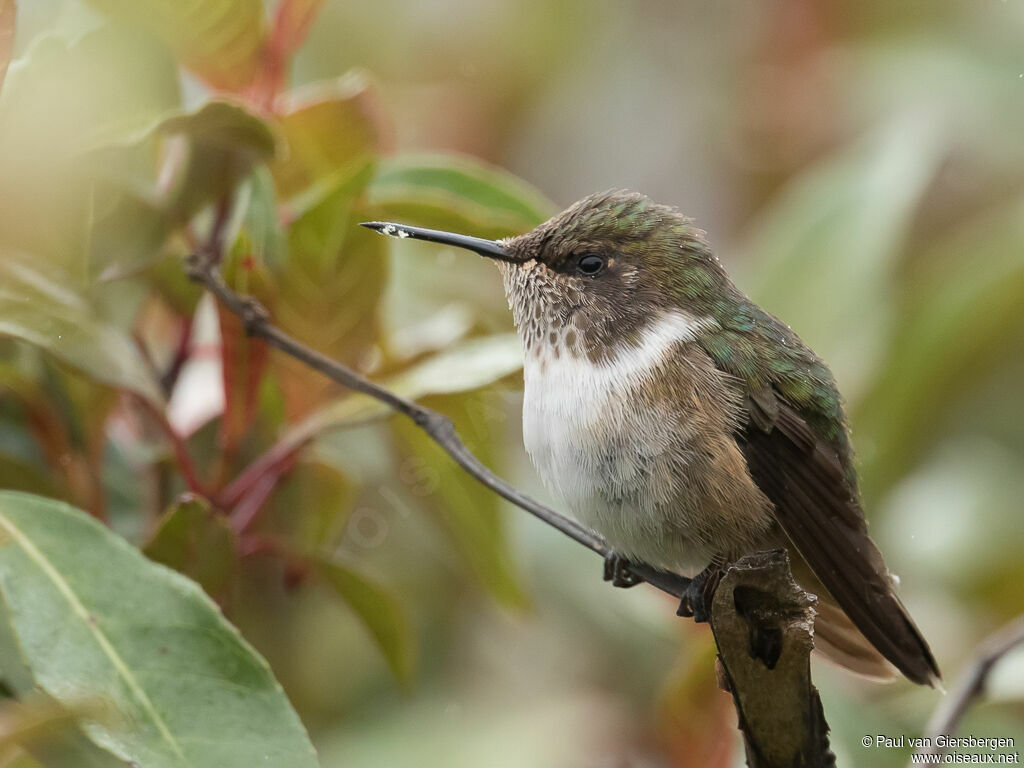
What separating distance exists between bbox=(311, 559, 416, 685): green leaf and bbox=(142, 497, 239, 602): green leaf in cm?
27

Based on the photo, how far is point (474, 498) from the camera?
7.55 feet

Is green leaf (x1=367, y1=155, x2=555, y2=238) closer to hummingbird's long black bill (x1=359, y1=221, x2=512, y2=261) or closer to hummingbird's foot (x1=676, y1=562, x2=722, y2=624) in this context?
hummingbird's long black bill (x1=359, y1=221, x2=512, y2=261)

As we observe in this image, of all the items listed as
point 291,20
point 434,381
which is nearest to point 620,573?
point 434,381

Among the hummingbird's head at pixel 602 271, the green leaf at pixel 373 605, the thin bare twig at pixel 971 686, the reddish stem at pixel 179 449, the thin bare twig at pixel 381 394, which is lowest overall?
the green leaf at pixel 373 605

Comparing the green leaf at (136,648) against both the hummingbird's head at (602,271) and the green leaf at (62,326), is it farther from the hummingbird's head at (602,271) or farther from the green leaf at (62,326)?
the hummingbird's head at (602,271)

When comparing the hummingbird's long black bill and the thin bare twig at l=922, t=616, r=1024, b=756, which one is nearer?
the thin bare twig at l=922, t=616, r=1024, b=756

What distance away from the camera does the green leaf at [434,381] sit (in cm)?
197

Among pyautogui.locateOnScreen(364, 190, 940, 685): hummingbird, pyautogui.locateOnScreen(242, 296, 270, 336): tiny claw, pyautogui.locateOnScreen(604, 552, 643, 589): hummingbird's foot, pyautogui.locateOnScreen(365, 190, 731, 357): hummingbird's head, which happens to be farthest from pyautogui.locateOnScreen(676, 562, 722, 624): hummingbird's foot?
pyautogui.locateOnScreen(242, 296, 270, 336): tiny claw

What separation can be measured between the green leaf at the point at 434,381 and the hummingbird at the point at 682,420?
0.09m

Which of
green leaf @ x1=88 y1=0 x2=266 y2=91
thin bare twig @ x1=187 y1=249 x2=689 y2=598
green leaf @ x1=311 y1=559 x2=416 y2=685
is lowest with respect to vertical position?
green leaf @ x1=311 y1=559 x2=416 y2=685

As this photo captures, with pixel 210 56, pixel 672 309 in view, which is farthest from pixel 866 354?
pixel 210 56

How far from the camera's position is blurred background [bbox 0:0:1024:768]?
194 cm

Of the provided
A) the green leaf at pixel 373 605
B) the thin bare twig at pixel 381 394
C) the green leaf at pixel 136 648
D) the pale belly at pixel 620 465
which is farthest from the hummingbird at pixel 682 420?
the green leaf at pixel 136 648

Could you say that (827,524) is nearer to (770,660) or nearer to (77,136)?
(770,660)
